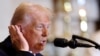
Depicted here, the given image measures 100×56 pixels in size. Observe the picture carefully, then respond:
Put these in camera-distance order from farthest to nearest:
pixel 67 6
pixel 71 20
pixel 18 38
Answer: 1. pixel 71 20
2. pixel 67 6
3. pixel 18 38

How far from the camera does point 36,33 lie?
1.37m

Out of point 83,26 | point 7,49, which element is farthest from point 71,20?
point 7,49

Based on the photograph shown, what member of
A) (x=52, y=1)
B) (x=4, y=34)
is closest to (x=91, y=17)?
(x=52, y=1)

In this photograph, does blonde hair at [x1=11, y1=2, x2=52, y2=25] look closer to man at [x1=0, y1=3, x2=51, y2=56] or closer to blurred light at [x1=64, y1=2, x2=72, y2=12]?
man at [x1=0, y1=3, x2=51, y2=56]

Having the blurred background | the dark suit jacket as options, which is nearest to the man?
the dark suit jacket

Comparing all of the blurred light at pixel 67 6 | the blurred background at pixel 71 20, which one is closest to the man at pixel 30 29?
the blurred background at pixel 71 20

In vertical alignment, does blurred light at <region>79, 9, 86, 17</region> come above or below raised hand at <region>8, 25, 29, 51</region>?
below

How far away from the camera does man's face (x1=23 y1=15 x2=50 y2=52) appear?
4.45ft

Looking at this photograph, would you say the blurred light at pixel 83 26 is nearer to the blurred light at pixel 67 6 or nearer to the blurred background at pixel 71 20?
the blurred background at pixel 71 20

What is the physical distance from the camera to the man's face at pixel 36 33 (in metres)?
1.36

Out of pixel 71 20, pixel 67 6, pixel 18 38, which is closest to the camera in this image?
pixel 18 38

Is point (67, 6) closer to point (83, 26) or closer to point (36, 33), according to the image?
point (83, 26)

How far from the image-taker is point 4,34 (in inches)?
101

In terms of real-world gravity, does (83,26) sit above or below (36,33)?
below
